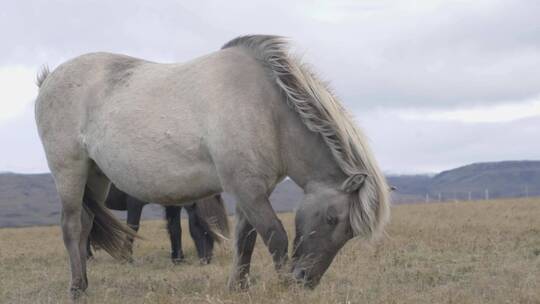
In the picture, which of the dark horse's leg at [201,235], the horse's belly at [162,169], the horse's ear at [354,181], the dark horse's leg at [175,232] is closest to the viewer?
the horse's ear at [354,181]

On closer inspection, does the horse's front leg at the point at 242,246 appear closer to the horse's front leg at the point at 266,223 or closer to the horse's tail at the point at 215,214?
the horse's front leg at the point at 266,223

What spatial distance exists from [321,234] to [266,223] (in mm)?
500

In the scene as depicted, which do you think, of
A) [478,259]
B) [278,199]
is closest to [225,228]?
[478,259]

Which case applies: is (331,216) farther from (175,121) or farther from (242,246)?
(175,121)

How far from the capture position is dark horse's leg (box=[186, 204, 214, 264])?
10906 millimetres

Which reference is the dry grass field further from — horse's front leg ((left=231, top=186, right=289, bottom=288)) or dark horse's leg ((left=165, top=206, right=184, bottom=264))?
horse's front leg ((left=231, top=186, right=289, bottom=288))

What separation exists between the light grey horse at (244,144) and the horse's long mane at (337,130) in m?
0.01

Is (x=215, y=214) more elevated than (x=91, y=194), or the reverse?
(x=91, y=194)

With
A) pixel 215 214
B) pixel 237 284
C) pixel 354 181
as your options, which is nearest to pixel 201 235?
pixel 215 214

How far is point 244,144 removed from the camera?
5.78 m

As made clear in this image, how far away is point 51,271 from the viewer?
385 inches

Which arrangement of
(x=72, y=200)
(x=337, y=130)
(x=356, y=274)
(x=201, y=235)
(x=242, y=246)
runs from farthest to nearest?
(x=201, y=235) < (x=356, y=274) < (x=72, y=200) < (x=242, y=246) < (x=337, y=130)

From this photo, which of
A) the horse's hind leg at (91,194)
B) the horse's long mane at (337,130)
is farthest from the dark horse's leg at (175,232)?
the horse's long mane at (337,130)

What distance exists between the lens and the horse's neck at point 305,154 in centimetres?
594
